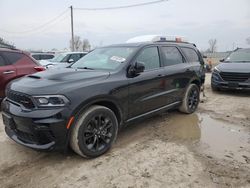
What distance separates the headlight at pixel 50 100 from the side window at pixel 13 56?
12.1ft

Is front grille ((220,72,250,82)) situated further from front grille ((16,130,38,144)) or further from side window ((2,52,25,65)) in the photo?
front grille ((16,130,38,144))

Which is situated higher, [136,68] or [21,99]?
[136,68]

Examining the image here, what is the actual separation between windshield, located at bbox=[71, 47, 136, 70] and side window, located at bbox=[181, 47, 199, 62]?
1929 millimetres

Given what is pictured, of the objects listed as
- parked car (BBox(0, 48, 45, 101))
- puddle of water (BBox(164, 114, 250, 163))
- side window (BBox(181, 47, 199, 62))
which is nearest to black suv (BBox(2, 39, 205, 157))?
puddle of water (BBox(164, 114, 250, 163))

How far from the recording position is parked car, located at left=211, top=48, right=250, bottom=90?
8016 millimetres

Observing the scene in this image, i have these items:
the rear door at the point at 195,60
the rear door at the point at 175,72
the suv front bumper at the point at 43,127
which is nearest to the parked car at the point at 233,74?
the rear door at the point at 195,60

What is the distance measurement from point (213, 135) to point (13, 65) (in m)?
5.12

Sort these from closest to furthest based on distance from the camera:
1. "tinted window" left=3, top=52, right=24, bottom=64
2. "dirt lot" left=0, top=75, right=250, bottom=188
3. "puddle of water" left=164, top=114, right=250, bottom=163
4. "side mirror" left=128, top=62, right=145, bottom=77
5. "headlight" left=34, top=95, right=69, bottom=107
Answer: "dirt lot" left=0, top=75, right=250, bottom=188 < "headlight" left=34, top=95, right=69, bottom=107 < "puddle of water" left=164, top=114, right=250, bottom=163 < "side mirror" left=128, top=62, right=145, bottom=77 < "tinted window" left=3, top=52, right=24, bottom=64

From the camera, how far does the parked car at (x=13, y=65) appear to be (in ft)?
19.7

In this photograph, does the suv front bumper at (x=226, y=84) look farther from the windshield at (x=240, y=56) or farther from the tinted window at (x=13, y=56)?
the tinted window at (x=13, y=56)

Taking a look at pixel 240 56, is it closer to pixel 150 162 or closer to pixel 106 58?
pixel 106 58

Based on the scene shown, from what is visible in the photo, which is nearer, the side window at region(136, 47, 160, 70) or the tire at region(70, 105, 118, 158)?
the tire at region(70, 105, 118, 158)

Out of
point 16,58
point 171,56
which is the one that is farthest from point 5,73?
point 171,56

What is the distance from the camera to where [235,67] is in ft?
27.4
